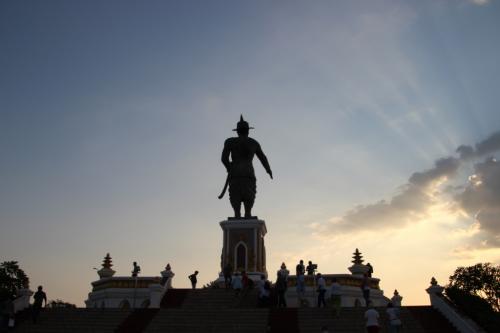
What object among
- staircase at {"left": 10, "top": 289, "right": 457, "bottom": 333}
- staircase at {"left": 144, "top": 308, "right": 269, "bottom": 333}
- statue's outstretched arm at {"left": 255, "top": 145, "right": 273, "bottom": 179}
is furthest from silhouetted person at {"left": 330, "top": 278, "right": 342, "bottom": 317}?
statue's outstretched arm at {"left": 255, "top": 145, "right": 273, "bottom": 179}

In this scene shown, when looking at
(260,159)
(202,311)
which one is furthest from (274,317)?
(260,159)

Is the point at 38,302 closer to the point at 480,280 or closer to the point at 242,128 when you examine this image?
the point at 242,128

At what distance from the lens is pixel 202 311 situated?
66.7 feet

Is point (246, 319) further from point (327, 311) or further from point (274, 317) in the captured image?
point (327, 311)

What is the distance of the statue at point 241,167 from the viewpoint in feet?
108

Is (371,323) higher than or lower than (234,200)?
lower

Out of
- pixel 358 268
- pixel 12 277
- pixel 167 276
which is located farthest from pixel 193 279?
pixel 12 277

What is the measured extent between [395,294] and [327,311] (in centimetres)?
424

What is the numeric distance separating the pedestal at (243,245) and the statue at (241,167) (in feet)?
2.97

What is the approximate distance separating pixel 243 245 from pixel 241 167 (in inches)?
199

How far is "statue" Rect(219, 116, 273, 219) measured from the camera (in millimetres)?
32875

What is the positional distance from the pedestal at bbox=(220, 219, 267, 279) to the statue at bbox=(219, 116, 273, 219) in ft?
2.97

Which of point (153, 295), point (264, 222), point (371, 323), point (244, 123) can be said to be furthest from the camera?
point (244, 123)

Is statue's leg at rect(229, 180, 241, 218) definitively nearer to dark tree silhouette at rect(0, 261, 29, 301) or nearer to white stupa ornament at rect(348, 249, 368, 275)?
white stupa ornament at rect(348, 249, 368, 275)
